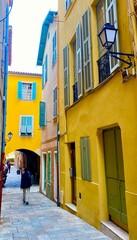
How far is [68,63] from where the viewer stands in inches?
368

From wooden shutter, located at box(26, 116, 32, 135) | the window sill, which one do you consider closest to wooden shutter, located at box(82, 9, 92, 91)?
the window sill

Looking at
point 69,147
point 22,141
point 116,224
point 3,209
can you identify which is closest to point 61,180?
point 69,147

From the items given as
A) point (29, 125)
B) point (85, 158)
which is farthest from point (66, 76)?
point (29, 125)

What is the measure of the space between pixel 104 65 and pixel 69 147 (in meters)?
4.35

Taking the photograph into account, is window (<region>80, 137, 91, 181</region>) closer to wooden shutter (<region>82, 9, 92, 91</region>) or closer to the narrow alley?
the narrow alley

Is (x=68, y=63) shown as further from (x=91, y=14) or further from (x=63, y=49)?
(x=91, y=14)

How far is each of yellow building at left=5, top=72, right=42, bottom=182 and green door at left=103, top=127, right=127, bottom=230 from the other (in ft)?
45.4

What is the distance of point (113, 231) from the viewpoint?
5.27 m

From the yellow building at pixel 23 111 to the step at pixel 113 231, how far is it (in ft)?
46.1

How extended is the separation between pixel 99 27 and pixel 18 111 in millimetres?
14256

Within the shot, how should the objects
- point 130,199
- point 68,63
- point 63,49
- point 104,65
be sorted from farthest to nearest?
1. point 63,49
2. point 68,63
3. point 104,65
4. point 130,199

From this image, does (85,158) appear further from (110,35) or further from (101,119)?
(110,35)

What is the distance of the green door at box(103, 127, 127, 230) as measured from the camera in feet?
17.5

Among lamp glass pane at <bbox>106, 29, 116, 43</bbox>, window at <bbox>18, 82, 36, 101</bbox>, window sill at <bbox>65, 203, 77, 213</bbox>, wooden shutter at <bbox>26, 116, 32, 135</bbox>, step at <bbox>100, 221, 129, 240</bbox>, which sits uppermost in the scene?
window at <bbox>18, 82, 36, 101</bbox>
